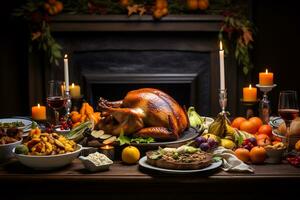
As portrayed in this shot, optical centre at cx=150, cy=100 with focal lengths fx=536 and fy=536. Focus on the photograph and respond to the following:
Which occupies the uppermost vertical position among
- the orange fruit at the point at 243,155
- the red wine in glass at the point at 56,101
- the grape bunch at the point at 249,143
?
the red wine in glass at the point at 56,101

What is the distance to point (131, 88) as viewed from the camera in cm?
483

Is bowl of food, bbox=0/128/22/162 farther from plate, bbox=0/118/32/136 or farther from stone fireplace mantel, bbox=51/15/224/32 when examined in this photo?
stone fireplace mantel, bbox=51/15/224/32

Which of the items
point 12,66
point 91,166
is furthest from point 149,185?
point 12,66

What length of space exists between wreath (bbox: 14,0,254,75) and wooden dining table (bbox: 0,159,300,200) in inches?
102

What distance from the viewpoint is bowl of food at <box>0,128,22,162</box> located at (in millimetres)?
2121

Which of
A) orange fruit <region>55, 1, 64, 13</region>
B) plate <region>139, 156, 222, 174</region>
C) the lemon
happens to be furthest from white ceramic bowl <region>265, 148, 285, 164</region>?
orange fruit <region>55, 1, 64, 13</region>

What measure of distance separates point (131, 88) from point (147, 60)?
0.30 m

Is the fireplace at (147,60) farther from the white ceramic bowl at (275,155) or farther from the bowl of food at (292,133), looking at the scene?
the white ceramic bowl at (275,155)

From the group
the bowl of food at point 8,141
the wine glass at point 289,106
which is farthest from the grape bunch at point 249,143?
the bowl of food at point 8,141

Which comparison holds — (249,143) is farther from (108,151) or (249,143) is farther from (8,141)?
(8,141)

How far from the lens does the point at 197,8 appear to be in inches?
176

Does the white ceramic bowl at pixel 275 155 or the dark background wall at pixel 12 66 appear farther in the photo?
the dark background wall at pixel 12 66

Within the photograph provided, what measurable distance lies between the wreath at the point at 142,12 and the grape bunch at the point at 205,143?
93.5 inches

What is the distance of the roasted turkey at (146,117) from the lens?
2225mm
